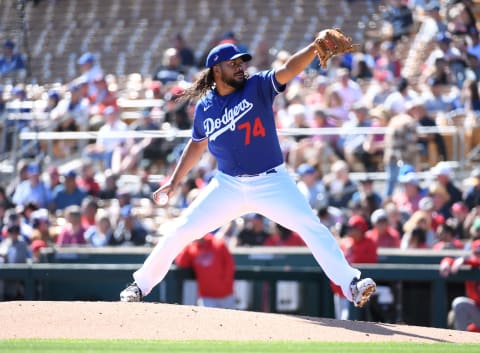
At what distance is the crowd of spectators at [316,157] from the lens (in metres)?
13.6

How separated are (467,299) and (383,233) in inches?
81.6

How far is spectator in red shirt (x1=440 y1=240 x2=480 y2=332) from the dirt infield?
8.98 ft

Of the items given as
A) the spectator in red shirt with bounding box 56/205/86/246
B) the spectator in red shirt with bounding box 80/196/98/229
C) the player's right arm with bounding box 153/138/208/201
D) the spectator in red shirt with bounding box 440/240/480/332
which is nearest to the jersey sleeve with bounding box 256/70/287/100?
the player's right arm with bounding box 153/138/208/201

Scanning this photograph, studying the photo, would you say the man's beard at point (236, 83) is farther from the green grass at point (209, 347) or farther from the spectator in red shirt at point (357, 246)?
the spectator in red shirt at point (357, 246)

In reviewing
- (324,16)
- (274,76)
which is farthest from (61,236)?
(324,16)

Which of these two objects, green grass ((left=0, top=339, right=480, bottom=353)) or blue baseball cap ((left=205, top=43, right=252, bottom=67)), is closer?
green grass ((left=0, top=339, right=480, bottom=353))

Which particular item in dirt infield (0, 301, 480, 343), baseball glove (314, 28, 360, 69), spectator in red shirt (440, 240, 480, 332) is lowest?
spectator in red shirt (440, 240, 480, 332)

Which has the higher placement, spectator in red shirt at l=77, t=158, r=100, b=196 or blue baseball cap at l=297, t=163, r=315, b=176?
blue baseball cap at l=297, t=163, r=315, b=176

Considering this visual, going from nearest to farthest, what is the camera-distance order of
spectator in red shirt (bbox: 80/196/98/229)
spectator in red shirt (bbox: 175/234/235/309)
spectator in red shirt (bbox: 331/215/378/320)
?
spectator in red shirt (bbox: 331/215/378/320) < spectator in red shirt (bbox: 175/234/235/309) < spectator in red shirt (bbox: 80/196/98/229)

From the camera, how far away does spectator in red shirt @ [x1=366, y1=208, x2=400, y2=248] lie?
1305 centimetres

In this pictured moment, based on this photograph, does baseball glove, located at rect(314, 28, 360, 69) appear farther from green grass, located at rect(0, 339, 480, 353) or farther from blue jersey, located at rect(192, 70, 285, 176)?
green grass, located at rect(0, 339, 480, 353)

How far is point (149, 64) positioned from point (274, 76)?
13.8 m

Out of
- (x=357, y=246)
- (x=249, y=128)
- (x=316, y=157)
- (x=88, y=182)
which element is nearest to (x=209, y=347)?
(x=249, y=128)

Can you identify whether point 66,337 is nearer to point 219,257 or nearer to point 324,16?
point 219,257
